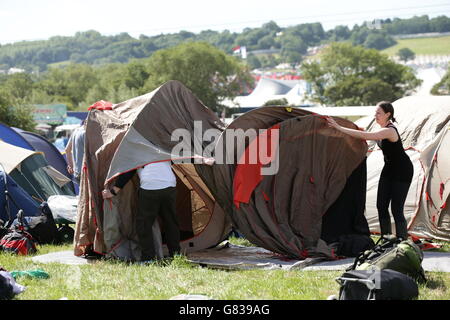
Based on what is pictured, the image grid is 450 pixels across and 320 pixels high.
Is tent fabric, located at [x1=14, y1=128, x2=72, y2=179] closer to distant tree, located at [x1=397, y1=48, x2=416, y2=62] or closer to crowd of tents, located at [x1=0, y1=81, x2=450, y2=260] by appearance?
crowd of tents, located at [x1=0, y1=81, x2=450, y2=260]

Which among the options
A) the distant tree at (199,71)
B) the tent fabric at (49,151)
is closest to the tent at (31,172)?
the tent fabric at (49,151)

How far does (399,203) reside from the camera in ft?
25.2

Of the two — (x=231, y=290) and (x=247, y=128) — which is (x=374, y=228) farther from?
(x=231, y=290)

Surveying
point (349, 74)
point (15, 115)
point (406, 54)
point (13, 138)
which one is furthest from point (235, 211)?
point (406, 54)

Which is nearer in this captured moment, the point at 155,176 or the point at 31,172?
the point at 155,176

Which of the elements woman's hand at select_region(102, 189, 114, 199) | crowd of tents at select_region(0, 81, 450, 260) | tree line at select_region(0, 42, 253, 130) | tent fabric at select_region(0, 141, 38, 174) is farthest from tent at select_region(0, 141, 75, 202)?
tree line at select_region(0, 42, 253, 130)

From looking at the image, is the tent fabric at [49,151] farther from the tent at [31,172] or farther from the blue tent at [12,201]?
the blue tent at [12,201]

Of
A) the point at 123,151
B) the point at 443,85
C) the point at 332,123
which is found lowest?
the point at 443,85

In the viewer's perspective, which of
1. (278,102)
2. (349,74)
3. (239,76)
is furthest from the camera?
(239,76)

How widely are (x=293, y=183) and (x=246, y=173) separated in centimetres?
78

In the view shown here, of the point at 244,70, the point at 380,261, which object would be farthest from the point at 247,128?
the point at 244,70

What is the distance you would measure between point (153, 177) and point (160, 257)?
37.9 inches

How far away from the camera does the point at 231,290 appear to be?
601 cm

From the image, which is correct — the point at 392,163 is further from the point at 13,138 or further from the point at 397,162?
the point at 13,138
